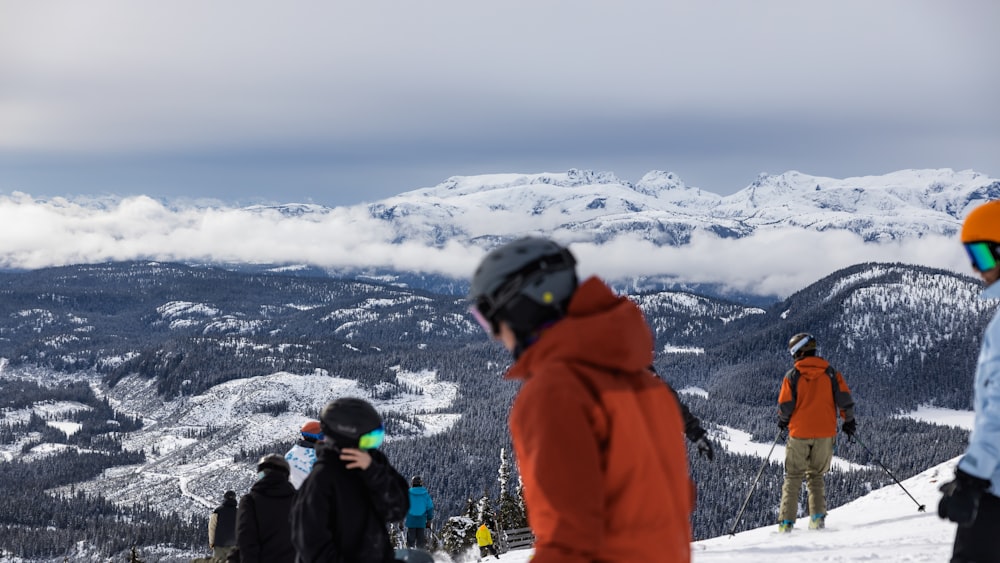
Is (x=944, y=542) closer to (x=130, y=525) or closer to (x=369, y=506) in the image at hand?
(x=369, y=506)

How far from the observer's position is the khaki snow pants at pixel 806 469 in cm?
1087

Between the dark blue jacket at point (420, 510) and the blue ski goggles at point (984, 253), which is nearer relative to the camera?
the blue ski goggles at point (984, 253)

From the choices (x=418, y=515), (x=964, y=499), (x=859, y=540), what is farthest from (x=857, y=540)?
(x=418, y=515)

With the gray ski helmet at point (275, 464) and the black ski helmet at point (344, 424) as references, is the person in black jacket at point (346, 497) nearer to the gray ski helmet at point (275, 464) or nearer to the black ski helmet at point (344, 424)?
the black ski helmet at point (344, 424)

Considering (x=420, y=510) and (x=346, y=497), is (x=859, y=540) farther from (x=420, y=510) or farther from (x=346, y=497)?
(x=420, y=510)

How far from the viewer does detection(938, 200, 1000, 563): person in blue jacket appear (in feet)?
14.0

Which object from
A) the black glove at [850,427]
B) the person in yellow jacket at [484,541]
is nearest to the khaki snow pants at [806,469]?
the black glove at [850,427]

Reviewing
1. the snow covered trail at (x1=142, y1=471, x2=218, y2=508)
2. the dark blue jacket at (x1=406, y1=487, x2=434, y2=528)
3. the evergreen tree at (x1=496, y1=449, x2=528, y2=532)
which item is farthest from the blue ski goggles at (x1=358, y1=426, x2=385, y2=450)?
the snow covered trail at (x1=142, y1=471, x2=218, y2=508)

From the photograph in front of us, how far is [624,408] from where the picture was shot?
2.56 m

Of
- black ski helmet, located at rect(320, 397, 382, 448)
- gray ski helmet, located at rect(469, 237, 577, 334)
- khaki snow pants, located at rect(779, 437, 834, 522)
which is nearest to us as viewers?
gray ski helmet, located at rect(469, 237, 577, 334)

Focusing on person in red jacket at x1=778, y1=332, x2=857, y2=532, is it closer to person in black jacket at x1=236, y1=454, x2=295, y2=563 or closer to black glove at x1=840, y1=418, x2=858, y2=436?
black glove at x1=840, y1=418, x2=858, y2=436

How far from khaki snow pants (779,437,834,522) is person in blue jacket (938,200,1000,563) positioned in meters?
6.56

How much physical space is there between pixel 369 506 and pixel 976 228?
465 cm

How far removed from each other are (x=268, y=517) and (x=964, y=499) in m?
5.91
